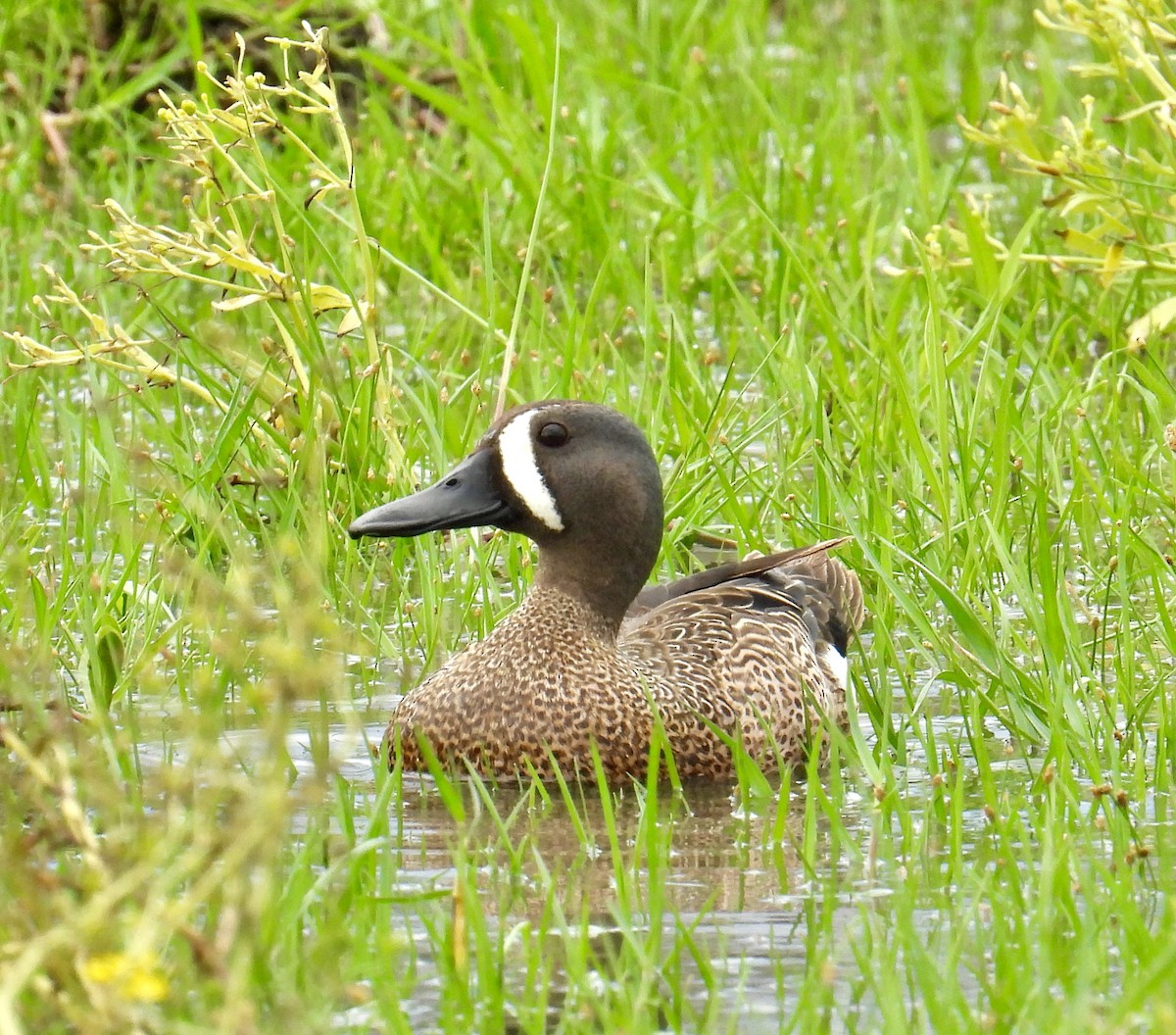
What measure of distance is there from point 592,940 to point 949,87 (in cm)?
781

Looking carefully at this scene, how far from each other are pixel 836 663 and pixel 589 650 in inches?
27.4

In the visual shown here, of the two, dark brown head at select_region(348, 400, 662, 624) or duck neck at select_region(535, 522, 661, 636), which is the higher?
dark brown head at select_region(348, 400, 662, 624)

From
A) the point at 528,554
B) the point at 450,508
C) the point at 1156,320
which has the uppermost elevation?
the point at 1156,320

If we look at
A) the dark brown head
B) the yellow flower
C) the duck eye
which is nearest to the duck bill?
the dark brown head

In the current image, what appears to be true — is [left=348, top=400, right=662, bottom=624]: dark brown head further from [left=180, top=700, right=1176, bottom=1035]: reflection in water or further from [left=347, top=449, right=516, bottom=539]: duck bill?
[left=180, top=700, right=1176, bottom=1035]: reflection in water

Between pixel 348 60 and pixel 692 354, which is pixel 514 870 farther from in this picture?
pixel 348 60

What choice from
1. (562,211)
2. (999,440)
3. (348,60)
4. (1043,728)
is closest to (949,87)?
(348,60)

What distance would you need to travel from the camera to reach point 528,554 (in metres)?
5.89

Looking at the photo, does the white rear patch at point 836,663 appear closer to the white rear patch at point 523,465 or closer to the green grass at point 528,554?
the green grass at point 528,554

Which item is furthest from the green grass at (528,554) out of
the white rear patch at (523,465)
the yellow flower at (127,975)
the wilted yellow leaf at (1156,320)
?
the white rear patch at (523,465)

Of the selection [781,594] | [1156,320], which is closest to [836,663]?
[781,594]

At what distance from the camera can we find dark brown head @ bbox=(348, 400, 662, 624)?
496cm

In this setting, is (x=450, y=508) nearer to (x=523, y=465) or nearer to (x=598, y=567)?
(x=523, y=465)

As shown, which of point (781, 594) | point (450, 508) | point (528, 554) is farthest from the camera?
point (528, 554)
